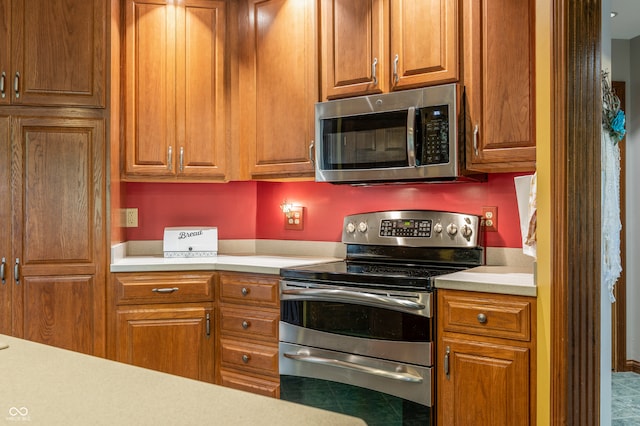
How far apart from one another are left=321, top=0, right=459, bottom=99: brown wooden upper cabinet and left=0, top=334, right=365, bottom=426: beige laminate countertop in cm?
205

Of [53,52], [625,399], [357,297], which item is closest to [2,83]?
[53,52]

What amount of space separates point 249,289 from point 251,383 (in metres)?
0.47

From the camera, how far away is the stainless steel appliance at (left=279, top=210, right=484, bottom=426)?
2.26 metres

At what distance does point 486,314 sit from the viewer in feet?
6.98

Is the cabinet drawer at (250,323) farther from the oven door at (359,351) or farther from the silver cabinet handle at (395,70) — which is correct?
the silver cabinet handle at (395,70)

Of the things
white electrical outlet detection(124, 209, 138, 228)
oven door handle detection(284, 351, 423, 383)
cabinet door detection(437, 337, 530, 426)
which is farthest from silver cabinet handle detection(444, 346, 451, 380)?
white electrical outlet detection(124, 209, 138, 228)

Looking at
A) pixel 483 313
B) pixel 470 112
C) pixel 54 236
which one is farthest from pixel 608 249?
pixel 54 236

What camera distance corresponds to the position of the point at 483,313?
2.13 m

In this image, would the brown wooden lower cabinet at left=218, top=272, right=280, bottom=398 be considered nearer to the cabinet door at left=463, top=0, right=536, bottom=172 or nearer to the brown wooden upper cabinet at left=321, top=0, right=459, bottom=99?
the brown wooden upper cabinet at left=321, top=0, right=459, bottom=99

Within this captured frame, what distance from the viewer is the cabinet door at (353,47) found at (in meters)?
2.69

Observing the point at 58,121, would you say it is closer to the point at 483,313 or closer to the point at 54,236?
the point at 54,236

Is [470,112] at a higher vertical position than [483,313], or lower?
higher

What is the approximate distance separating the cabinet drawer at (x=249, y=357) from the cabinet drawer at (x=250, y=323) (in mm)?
49

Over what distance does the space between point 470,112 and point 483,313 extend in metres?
0.89
